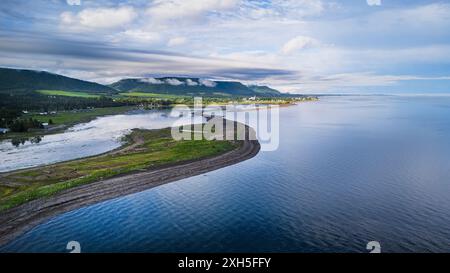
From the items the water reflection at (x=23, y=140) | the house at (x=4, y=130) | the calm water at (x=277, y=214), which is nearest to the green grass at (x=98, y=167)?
the calm water at (x=277, y=214)

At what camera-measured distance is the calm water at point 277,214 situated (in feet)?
115

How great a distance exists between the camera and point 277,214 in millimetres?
42750

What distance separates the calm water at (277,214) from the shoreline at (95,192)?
5.67 ft

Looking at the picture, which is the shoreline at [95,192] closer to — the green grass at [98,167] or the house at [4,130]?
the green grass at [98,167]

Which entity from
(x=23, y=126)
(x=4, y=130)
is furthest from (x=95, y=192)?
(x=23, y=126)

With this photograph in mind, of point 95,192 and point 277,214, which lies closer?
point 277,214

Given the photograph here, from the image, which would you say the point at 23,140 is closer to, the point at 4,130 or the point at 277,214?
the point at 4,130

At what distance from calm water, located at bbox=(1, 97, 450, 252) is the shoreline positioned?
1727 millimetres

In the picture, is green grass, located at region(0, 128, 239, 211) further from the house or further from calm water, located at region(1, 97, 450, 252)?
the house

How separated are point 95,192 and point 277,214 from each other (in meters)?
25.7

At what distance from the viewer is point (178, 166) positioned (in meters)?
68.6
